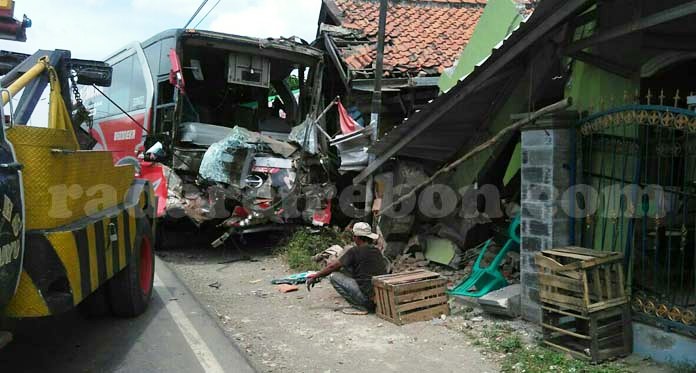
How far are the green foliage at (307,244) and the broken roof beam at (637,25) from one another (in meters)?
4.77

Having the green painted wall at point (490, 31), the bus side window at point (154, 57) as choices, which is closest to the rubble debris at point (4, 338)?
the green painted wall at point (490, 31)

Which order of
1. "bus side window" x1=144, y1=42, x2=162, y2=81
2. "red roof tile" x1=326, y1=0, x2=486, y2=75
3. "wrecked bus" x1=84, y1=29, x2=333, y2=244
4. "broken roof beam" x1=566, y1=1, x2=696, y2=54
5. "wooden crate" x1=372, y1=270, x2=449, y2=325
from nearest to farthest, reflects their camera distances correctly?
"broken roof beam" x1=566, y1=1, x2=696, y2=54 → "wooden crate" x1=372, y1=270, x2=449, y2=325 → "wrecked bus" x1=84, y1=29, x2=333, y2=244 → "bus side window" x1=144, y1=42, x2=162, y2=81 → "red roof tile" x1=326, y1=0, x2=486, y2=75

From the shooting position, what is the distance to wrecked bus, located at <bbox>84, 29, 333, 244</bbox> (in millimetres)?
8953

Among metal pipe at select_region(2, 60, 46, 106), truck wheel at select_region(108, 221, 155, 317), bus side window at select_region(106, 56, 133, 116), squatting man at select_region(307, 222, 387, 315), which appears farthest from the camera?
bus side window at select_region(106, 56, 133, 116)

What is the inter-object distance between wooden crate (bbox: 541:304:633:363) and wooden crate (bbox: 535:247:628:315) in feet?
0.22

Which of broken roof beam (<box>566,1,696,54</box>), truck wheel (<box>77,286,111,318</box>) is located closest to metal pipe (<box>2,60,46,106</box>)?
truck wheel (<box>77,286,111,318</box>)

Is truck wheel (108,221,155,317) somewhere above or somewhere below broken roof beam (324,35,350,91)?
below

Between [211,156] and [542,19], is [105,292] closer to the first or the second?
[211,156]

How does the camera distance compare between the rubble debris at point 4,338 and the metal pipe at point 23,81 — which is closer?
the rubble debris at point 4,338

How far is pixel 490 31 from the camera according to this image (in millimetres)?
8320

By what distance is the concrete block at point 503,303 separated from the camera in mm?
5511

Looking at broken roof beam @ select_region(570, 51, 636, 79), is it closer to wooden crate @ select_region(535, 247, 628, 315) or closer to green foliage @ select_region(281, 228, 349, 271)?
wooden crate @ select_region(535, 247, 628, 315)

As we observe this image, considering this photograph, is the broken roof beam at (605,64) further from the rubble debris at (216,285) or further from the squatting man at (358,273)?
the rubble debris at (216,285)

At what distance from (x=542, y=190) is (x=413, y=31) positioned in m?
8.21
